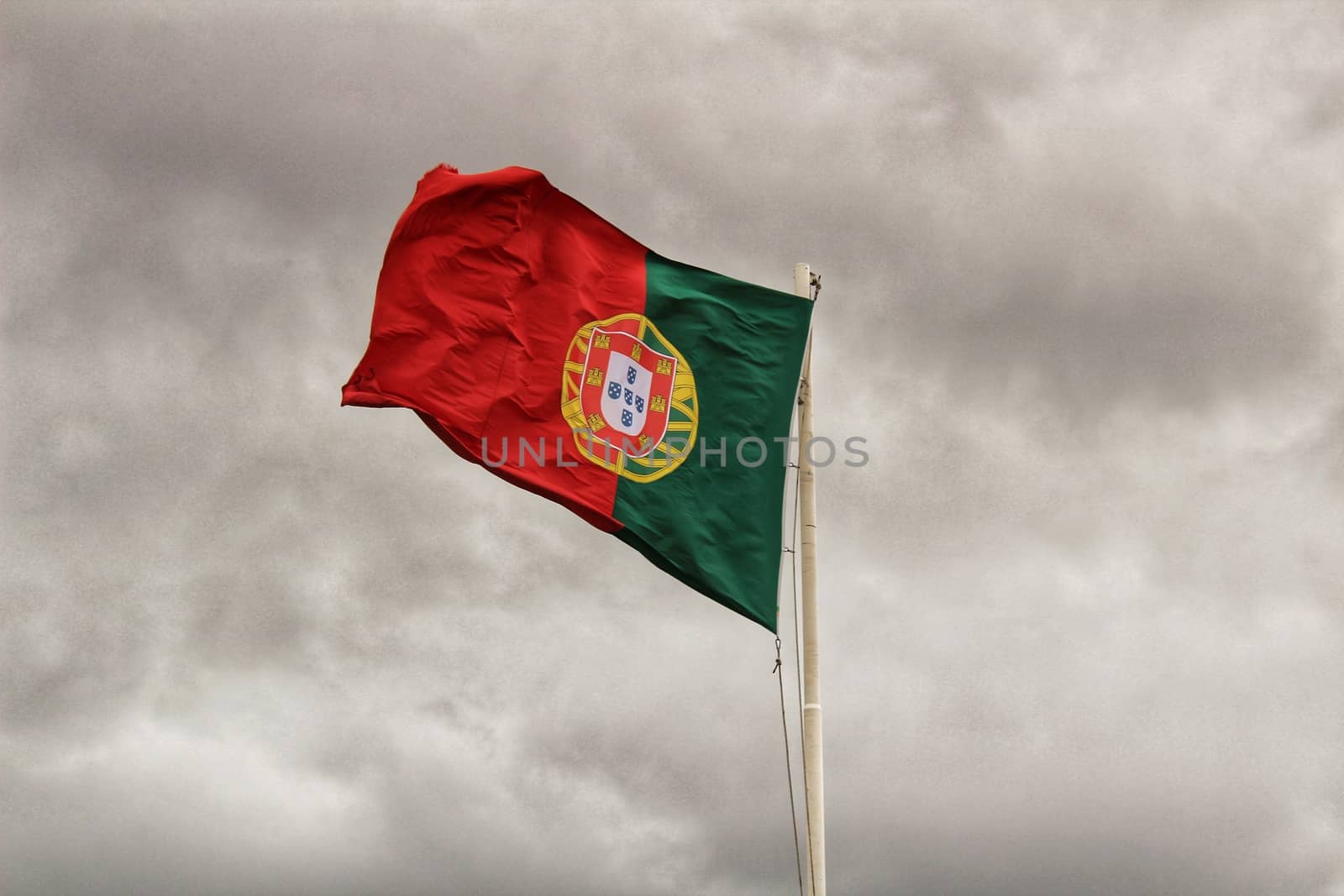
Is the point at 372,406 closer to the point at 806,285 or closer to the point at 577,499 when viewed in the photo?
the point at 577,499

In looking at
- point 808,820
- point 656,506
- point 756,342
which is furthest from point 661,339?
point 808,820

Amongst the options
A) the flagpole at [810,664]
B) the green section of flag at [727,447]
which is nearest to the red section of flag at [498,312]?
the green section of flag at [727,447]

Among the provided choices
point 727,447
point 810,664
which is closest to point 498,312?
point 727,447

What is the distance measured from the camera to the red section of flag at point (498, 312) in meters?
19.4

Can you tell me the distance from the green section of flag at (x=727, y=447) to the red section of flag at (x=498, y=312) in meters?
0.66

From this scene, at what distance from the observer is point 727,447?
814 inches

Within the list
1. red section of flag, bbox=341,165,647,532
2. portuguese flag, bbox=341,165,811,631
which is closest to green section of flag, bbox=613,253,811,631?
portuguese flag, bbox=341,165,811,631

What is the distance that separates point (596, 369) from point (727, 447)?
230 centimetres

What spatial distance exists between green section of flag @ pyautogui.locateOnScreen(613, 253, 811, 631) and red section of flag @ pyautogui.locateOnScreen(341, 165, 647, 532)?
66cm

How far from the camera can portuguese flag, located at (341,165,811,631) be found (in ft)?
64.4

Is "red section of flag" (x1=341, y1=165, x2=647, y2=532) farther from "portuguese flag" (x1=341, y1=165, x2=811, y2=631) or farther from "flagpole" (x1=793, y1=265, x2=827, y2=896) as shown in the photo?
"flagpole" (x1=793, y1=265, x2=827, y2=896)

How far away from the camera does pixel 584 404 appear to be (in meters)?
20.4

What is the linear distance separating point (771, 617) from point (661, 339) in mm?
4662

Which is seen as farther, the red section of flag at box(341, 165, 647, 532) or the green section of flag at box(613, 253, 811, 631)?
the green section of flag at box(613, 253, 811, 631)
